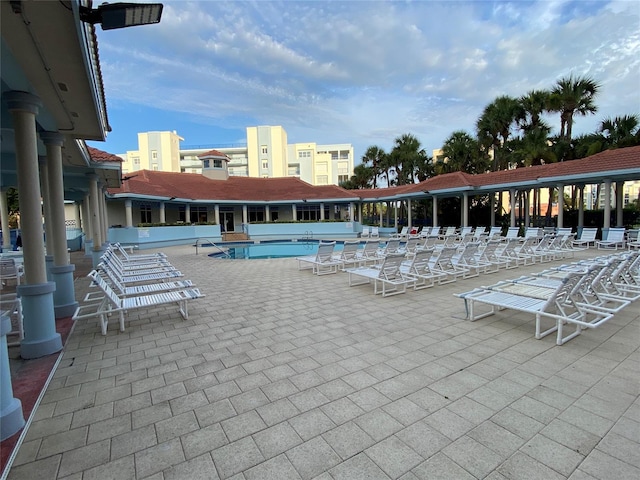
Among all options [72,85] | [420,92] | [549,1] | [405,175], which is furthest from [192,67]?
[405,175]

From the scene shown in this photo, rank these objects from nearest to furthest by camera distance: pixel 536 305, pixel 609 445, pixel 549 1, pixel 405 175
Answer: pixel 609 445, pixel 536 305, pixel 549 1, pixel 405 175

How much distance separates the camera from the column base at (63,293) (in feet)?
18.1

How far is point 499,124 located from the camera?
81.8 feet

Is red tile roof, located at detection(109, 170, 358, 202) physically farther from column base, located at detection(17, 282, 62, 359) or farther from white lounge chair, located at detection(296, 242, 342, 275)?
column base, located at detection(17, 282, 62, 359)

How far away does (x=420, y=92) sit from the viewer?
21047mm

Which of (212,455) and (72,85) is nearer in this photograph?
(212,455)

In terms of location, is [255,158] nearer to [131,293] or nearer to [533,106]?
[533,106]

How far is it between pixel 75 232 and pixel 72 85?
20967 mm

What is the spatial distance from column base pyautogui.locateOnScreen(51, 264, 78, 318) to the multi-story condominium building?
2218 inches

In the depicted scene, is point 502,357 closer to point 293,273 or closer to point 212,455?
point 212,455

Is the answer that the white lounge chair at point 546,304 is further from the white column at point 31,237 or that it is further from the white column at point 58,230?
the white column at point 58,230

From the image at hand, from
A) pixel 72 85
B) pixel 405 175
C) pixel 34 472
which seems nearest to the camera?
pixel 34 472

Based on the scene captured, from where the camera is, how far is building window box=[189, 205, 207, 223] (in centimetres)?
2940

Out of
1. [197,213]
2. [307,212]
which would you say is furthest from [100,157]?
[307,212]
